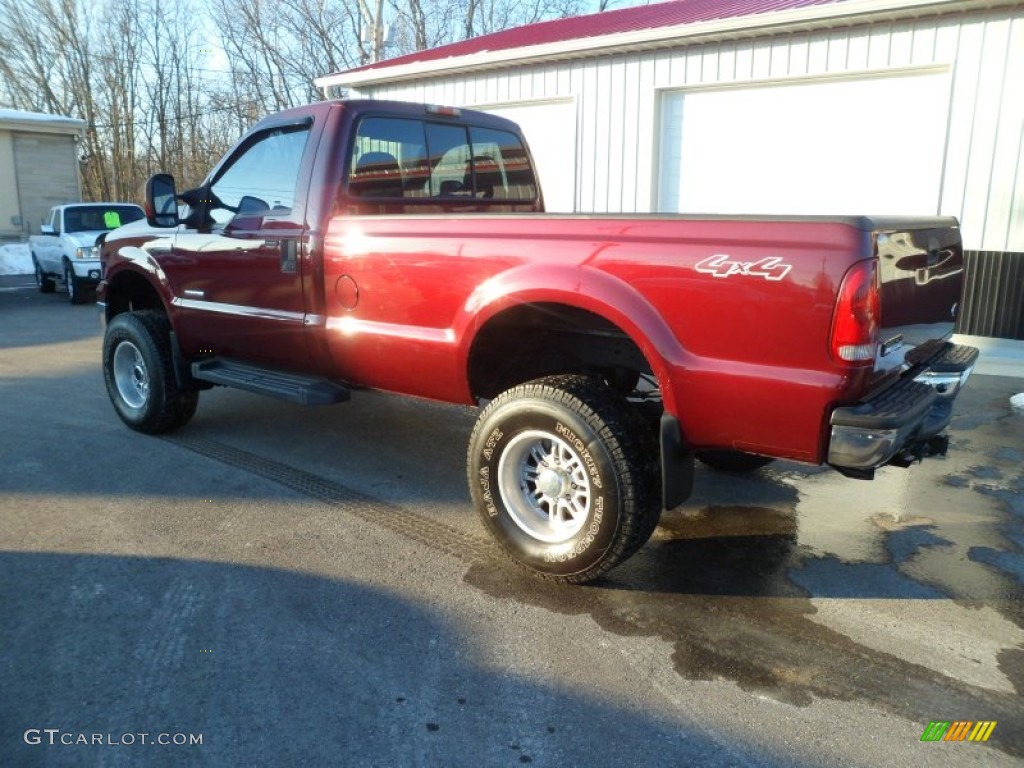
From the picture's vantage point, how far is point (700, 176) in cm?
1003

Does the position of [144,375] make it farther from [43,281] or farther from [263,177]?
[43,281]

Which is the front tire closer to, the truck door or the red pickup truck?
the red pickup truck

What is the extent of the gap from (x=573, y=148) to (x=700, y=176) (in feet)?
6.29

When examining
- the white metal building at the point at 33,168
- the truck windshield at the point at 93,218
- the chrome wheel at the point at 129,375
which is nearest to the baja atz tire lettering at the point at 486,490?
the chrome wheel at the point at 129,375

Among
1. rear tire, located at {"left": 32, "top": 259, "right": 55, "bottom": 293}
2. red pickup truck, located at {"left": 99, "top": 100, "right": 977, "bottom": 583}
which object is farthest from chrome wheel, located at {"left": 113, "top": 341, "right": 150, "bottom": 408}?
rear tire, located at {"left": 32, "top": 259, "right": 55, "bottom": 293}

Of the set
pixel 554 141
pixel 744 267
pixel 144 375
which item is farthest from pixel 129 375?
pixel 554 141

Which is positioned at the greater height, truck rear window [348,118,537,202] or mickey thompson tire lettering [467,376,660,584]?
truck rear window [348,118,537,202]

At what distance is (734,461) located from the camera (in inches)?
199

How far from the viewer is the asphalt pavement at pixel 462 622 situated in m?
2.55

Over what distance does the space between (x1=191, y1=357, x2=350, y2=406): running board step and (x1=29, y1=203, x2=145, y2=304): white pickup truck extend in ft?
34.5

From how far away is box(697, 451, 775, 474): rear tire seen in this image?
16.3ft

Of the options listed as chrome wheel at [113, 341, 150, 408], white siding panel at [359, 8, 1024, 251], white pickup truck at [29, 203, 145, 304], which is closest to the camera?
chrome wheel at [113, 341, 150, 408]

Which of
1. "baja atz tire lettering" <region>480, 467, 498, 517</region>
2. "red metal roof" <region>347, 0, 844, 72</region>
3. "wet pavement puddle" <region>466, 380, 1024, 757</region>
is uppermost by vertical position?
"red metal roof" <region>347, 0, 844, 72</region>

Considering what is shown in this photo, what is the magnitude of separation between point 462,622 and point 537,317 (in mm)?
1401
